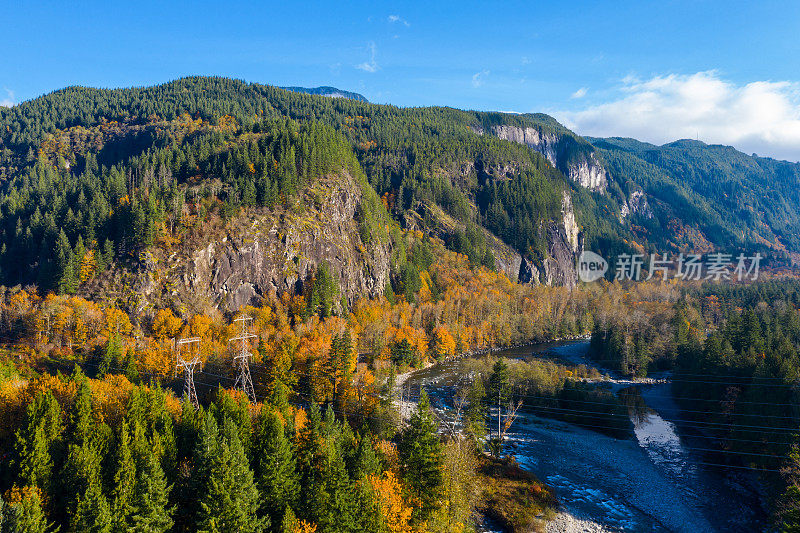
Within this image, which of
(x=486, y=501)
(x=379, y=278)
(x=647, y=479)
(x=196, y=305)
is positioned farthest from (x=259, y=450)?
(x=379, y=278)

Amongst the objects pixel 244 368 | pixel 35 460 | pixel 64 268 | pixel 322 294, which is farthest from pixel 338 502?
pixel 64 268

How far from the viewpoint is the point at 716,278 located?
191625mm

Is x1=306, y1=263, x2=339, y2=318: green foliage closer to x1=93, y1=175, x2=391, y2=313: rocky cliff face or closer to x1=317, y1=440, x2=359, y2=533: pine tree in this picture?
x1=93, y1=175, x2=391, y2=313: rocky cliff face

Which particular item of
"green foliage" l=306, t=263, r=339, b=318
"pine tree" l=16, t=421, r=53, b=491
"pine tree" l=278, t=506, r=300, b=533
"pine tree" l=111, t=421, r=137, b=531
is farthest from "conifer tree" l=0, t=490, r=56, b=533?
"green foliage" l=306, t=263, r=339, b=318

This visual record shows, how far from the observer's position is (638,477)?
1930 inches

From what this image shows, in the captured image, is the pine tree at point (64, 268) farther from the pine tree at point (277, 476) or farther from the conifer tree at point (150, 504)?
the pine tree at point (277, 476)

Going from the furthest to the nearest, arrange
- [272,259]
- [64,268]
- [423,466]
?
[272,259], [64,268], [423,466]

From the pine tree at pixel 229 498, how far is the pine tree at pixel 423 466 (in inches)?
489

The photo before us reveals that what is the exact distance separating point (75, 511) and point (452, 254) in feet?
450

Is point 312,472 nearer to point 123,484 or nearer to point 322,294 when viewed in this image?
point 123,484

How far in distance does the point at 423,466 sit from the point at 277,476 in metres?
12.2

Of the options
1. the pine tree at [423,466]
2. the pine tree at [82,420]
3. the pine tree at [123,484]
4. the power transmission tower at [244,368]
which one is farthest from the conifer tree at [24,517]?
the pine tree at [423,466]

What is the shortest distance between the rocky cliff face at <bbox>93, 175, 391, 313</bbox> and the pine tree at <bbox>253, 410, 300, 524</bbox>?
202ft

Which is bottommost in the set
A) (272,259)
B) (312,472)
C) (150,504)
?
(312,472)
